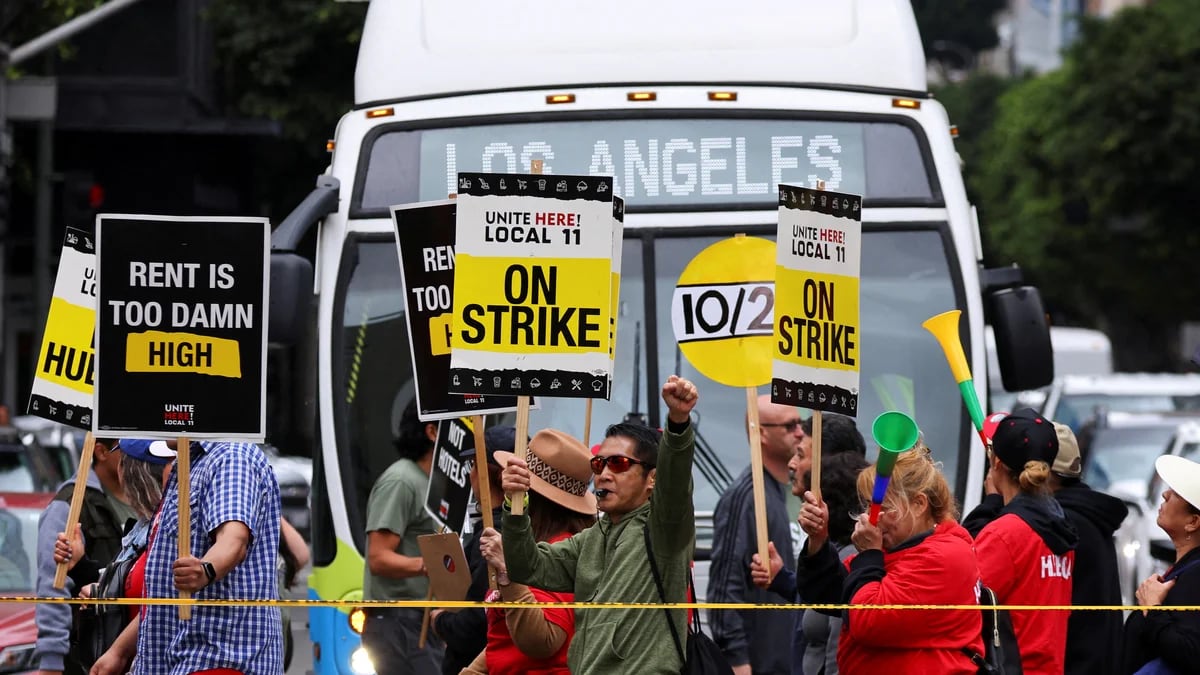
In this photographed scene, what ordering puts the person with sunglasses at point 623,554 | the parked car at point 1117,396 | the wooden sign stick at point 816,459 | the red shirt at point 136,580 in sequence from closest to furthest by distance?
the person with sunglasses at point 623,554 → the wooden sign stick at point 816,459 → the red shirt at point 136,580 → the parked car at point 1117,396

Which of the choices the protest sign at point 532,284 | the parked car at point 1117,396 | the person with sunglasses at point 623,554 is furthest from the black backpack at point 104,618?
the parked car at point 1117,396

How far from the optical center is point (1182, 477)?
638 centimetres

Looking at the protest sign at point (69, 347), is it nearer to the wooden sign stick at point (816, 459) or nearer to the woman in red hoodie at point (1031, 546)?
the wooden sign stick at point (816, 459)

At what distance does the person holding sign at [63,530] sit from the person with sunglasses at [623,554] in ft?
7.74

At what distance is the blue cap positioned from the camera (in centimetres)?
717

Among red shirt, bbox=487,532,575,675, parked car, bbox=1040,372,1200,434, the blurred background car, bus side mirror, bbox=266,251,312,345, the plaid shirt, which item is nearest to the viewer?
red shirt, bbox=487,532,575,675

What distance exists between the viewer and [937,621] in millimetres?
5938

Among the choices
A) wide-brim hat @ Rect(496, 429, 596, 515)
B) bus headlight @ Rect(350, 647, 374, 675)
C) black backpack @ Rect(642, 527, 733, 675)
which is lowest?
bus headlight @ Rect(350, 647, 374, 675)

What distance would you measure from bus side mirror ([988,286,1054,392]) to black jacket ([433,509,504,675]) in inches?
105

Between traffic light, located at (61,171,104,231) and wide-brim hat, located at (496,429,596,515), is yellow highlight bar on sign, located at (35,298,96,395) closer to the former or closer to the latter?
wide-brim hat, located at (496,429,596,515)

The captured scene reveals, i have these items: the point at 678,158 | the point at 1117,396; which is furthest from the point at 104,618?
the point at 1117,396

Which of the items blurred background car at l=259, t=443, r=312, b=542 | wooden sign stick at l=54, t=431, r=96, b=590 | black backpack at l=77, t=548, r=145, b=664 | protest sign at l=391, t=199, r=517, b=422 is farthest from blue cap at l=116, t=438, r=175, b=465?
blurred background car at l=259, t=443, r=312, b=542

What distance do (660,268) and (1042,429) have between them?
7.97 feet

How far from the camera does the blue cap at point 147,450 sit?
7.17 metres
